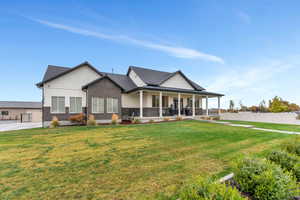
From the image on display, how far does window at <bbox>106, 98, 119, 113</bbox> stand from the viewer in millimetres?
14156

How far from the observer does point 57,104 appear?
13094mm

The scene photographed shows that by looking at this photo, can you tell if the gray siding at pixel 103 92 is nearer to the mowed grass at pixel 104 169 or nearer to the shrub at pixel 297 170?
the mowed grass at pixel 104 169

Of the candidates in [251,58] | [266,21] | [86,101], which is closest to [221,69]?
[251,58]

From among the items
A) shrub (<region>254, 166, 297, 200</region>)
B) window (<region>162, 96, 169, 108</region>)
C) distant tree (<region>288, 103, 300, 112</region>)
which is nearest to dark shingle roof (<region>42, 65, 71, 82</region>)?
window (<region>162, 96, 169, 108</region>)

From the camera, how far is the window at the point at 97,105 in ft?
44.2

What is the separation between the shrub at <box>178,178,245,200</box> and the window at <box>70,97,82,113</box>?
1433cm

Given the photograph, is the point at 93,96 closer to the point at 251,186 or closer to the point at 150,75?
the point at 150,75

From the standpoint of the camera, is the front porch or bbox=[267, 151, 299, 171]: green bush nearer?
bbox=[267, 151, 299, 171]: green bush

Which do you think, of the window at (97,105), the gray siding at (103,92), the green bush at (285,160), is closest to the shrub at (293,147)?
the green bush at (285,160)

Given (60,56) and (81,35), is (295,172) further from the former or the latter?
(60,56)

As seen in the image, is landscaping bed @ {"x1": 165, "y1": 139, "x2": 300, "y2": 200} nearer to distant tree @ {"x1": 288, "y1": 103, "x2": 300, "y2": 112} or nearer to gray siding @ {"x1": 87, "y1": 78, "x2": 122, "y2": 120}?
gray siding @ {"x1": 87, "y1": 78, "x2": 122, "y2": 120}

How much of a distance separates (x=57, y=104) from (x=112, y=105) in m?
5.09

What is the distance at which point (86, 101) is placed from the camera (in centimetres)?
1416

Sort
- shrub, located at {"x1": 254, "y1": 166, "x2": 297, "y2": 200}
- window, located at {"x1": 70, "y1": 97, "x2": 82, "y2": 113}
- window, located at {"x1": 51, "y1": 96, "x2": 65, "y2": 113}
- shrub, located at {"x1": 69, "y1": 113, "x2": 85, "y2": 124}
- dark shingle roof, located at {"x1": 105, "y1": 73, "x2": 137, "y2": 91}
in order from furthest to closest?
dark shingle roof, located at {"x1": 105, "y1": 73, "x2": 137, "y2": 91}, window, located at {"x1": 70, "y1": 97, "x2": 82, "y2": 113}, window, located at {"x1": 51, "y1": 96, "x2": 65, "y2": 113}, shrub, located at {"x1": 69, "y1": 113, "x2": 85, "y2": 124}, shrub, located at {"x1": 254, "y1": 166, "x2": 297, "y2": 200}
